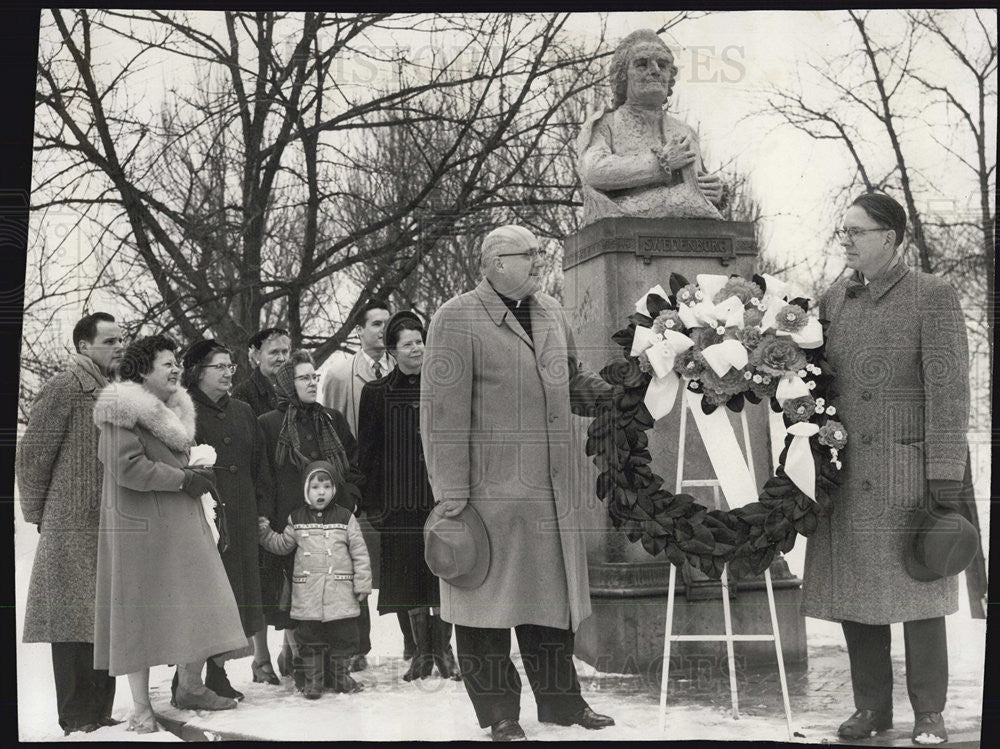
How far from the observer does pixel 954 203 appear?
23.1ft

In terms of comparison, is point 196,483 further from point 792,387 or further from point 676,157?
point 676,157

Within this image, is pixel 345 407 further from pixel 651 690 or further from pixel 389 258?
pixel 651 690

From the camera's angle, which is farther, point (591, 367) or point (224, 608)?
point (591, 367)

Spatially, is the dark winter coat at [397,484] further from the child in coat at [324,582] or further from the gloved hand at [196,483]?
the gloved hand at [196,483]

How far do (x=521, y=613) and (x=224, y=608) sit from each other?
1.46 meters

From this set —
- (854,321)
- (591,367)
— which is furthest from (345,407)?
(854,321)

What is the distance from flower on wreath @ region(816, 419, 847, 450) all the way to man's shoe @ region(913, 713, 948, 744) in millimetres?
1273

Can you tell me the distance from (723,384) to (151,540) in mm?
2780

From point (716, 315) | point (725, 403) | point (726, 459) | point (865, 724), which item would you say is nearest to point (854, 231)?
point (716, 315)

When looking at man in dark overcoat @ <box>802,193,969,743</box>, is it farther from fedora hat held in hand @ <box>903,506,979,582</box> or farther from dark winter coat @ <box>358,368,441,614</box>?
dark winter coat @ <box>358,368,441,614</box>

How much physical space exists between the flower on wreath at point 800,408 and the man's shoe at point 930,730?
4.73 ft

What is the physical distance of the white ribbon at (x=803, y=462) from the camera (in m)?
6.08

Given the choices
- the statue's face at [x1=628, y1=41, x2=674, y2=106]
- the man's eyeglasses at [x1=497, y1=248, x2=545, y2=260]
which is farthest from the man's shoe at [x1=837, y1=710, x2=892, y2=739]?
the statue's face at [x1=628, y1=41, x2=674, y2=106]

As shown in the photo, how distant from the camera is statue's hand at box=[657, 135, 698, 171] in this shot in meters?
7.11
